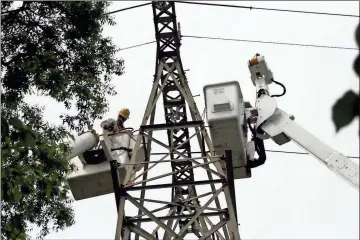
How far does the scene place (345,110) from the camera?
1.59 meters

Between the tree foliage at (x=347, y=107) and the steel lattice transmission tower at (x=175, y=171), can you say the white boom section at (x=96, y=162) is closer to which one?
the steel lattice transmission tower at (x=175, y=171)

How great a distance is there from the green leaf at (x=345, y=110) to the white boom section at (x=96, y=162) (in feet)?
34.9

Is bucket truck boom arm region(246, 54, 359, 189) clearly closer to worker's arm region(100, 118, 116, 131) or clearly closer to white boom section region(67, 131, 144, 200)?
white boom section region(67, 131, 144, 200)

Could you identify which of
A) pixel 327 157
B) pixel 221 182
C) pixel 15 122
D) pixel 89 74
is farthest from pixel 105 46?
pixel 15 122

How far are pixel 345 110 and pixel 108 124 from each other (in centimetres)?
1105

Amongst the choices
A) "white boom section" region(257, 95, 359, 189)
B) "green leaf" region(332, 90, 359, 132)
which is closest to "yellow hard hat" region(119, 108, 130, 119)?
"white boom section" region(257, 95, 359, 189)

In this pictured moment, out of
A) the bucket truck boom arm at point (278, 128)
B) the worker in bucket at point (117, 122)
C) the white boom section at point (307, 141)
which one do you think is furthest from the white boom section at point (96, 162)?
the white boom section at point (307, 141)

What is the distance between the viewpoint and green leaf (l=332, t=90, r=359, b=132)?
1.58 meters

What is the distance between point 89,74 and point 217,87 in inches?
99.9

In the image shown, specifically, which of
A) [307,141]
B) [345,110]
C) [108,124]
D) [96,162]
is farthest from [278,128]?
[345,110]

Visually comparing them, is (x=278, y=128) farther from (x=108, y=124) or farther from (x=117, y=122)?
(x=117, y=122)

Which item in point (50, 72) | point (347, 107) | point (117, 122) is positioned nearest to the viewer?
point (347, 107)

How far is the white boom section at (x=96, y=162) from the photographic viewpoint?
12.2m

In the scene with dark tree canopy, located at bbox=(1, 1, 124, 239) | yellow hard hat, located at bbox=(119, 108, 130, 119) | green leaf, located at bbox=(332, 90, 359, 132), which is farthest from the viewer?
yellow hard hat, located at bbox=(119, 108, 130, 119)
